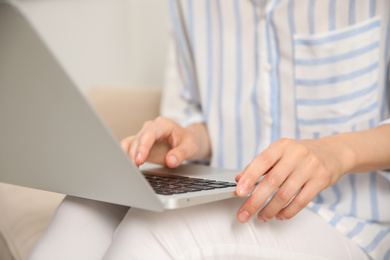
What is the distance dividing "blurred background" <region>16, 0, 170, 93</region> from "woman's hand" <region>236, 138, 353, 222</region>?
126 centimetres

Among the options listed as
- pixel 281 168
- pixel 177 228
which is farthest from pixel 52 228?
pixel 281 168

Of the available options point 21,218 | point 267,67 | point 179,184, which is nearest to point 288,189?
point 179,184

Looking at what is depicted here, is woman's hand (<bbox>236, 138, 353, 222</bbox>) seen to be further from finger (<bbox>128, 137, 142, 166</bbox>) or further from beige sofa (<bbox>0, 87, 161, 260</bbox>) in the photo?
beige sofa (<bbox>0, 87, 161, 260</bbox>)

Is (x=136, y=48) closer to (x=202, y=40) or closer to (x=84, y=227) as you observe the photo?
(x=202, y=40)

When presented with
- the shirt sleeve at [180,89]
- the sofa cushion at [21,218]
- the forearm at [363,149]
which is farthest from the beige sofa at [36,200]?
the forearm at [363,149]

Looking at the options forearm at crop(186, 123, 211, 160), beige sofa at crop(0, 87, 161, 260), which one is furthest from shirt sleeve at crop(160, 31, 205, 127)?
beige sofa at crop(0, 87, 161, 260)

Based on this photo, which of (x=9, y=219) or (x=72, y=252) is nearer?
(x=72, y=252)

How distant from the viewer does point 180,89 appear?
1.07m

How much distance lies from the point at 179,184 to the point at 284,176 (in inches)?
4.9

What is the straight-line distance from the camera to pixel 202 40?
958mm

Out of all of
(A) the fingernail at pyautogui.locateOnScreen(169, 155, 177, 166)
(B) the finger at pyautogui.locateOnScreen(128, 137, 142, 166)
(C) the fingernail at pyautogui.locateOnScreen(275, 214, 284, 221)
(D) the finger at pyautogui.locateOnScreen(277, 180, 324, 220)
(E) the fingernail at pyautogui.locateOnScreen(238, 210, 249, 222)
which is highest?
(B) the finger at pyautogui.locateOnScreen(128, 137, 142, 166)

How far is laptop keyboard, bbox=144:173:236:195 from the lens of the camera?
1.71ft

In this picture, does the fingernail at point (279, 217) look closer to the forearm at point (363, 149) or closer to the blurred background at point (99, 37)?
the forearm at point (363, 149)

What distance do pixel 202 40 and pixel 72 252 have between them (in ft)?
1.77
